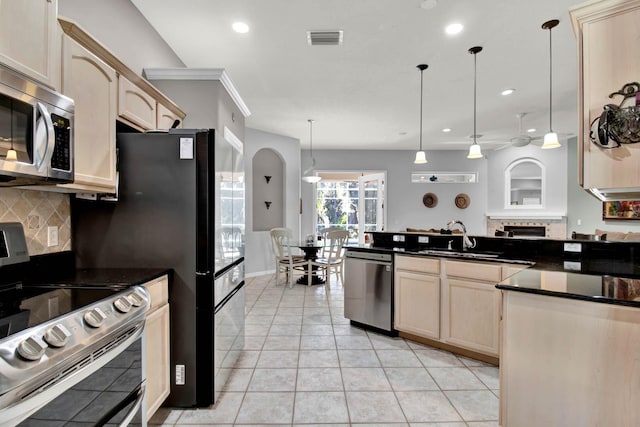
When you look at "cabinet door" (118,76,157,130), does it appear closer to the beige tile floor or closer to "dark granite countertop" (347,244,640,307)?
the beige tile floor

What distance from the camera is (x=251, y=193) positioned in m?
6.09

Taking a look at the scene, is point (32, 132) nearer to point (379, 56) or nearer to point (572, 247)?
point (379, 56)

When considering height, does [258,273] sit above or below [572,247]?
below

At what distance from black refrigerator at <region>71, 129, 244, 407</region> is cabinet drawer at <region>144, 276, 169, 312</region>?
0.07 m

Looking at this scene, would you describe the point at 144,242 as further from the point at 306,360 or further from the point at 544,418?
the point at 544,418

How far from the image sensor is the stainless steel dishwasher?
3205 millimetres

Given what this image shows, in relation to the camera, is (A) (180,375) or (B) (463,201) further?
(B) (463,201)

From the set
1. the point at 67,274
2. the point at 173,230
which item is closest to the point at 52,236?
the point at 67,274

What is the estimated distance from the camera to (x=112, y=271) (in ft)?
5.98

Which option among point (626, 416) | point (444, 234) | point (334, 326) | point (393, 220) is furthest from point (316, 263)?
point (626, 416)

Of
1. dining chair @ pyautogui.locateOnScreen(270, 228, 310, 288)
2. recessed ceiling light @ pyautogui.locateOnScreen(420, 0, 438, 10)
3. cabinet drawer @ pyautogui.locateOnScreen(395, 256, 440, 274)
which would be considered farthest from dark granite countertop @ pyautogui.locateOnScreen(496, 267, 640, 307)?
dining chair @ pyautogui.locateOnScreen(270, 228, 310, 288)

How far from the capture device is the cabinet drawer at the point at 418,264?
2879 millimetres

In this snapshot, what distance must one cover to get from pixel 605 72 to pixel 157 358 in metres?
2.82

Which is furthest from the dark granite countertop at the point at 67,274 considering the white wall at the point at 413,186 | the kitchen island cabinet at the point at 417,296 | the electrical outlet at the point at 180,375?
the white wall at the point at 413,186
